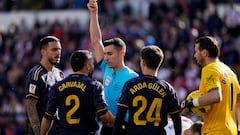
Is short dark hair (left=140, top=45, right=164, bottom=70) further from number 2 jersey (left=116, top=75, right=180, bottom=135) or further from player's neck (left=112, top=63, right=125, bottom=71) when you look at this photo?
player's neck (left=112, top=63, right=125, bottom=71)

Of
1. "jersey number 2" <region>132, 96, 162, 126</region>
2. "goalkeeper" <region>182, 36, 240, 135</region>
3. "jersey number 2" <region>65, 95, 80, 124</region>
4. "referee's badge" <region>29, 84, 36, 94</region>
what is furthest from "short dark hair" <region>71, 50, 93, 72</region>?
"goalkeeper" <region>182, 36, 240, 135</region>

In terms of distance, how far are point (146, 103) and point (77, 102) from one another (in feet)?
2.95

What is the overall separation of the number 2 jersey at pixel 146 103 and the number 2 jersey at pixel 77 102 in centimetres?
44

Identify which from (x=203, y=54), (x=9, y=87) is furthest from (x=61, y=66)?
(x=203, y=54)

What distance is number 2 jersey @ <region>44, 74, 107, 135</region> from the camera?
1080 cm

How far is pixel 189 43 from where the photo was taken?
71.3 ft

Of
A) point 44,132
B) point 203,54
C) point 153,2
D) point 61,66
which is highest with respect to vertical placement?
point 153,2

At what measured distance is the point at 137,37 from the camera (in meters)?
22.8

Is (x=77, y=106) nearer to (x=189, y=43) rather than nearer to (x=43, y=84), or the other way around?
(x=43, y=84)

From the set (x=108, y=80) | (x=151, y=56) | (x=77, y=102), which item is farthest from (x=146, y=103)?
(x=108, y=80)

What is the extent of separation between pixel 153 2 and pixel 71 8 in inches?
128

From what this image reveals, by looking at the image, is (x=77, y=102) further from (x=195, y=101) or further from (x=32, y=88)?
(x=195, y=101)

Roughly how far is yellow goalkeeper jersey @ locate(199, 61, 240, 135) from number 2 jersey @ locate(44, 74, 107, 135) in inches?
50.6

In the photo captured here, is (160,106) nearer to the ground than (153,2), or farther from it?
nearer to the ground
